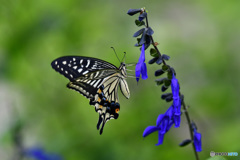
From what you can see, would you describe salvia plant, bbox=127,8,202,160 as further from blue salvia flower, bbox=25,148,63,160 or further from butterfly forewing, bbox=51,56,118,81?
blue salvia flower, bbox=25,148,63,160

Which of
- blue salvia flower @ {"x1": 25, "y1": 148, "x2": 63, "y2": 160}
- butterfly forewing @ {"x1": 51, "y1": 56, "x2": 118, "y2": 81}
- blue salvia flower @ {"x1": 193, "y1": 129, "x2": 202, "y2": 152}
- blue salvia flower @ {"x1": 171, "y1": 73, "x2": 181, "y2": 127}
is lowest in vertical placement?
blue salvia flower @ {"x1": 25, "y1": 148, "x2": 63, "y2": 160}

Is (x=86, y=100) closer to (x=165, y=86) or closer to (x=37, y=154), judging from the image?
(x=37, y=154)

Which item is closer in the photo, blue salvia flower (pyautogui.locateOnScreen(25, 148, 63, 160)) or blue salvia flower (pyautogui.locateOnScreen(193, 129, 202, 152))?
blue salvia flower (pyautogui.locateOnScreen(193, 129, 202, 152))

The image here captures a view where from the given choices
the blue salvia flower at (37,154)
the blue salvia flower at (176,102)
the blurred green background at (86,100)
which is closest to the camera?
the blue salvia flower at (176,102)

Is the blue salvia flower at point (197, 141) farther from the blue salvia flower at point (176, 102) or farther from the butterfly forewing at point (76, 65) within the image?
the butterfly forewing at point (76, 65)

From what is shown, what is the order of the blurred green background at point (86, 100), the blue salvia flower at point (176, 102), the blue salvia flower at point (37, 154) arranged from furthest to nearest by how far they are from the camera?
the blue salvia flower at point (37, 154), the blurred green background at point (86, 100), the blue salvia flower at point (176, 102)

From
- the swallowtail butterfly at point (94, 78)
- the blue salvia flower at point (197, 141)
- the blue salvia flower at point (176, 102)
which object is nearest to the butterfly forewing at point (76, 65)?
the swallowtail butterfly at point (94, 78)

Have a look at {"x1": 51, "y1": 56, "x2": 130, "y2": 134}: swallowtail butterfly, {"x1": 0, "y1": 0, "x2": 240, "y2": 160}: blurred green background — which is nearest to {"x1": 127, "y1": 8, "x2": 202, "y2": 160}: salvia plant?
{"x1": 51, "y1": 56, "x2": 130, "y2": 134}: swallowtail butterfly

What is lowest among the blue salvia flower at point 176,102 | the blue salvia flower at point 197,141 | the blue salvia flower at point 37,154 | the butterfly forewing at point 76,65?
the blue salvia flower at point 37,154

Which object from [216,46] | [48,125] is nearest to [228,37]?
[216,46]
